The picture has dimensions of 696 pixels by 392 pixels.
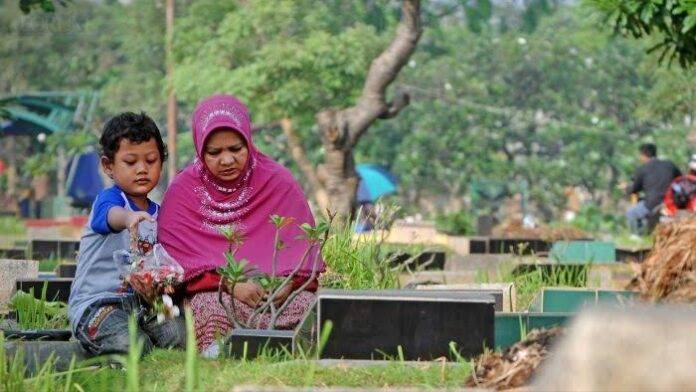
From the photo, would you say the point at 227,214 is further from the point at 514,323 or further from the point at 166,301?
the point at 514,323

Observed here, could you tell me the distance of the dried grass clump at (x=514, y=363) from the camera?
212 inches

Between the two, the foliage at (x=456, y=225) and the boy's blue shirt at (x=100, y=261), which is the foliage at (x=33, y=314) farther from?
the foliage at (x=456, y=225)

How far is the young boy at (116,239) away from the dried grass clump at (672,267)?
2.08 metres

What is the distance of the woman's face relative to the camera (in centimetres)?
807

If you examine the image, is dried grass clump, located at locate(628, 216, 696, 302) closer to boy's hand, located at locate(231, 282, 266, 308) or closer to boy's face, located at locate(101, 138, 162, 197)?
boy's hand, located at locate(231, 282, 266, 308)

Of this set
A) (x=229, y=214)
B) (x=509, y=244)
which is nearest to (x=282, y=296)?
(x=229, y=214)

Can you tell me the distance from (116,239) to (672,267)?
2483mm

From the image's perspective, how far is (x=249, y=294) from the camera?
788 centimetres

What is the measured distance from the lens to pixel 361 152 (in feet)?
209

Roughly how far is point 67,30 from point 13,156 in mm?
5989

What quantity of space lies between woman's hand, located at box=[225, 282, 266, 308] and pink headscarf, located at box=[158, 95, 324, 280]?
1.04 ft

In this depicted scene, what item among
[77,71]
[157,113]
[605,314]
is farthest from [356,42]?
[77,71]

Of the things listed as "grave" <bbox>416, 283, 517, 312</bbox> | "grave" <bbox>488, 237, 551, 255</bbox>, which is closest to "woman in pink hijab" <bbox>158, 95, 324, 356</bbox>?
"grave" <bbox>416, 283, 517, 312</bbox>

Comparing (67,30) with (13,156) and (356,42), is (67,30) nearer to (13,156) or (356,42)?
(13,156)
